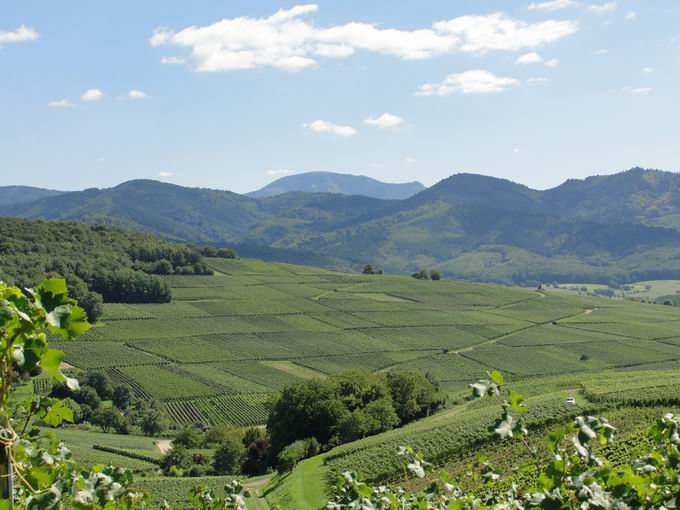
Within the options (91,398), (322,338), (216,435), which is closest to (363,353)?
(322,338)

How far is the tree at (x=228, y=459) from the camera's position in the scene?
67875mm

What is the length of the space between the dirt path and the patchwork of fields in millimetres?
5917

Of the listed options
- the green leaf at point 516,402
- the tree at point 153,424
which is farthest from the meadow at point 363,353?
the green leaf at point 516,402

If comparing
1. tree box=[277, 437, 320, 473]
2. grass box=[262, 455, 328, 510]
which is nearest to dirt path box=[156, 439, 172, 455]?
tree box=[277, 437, 320, 473]

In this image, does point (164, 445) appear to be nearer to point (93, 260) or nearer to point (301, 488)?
point (301, 488)

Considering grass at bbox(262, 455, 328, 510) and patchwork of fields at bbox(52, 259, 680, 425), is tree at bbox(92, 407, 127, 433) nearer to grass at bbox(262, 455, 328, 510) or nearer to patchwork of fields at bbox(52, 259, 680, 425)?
patchwork of fields at bbox(52, 259, 680, 425)

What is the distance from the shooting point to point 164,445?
8375 centimetres

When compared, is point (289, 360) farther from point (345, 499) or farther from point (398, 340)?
point (345, 499)

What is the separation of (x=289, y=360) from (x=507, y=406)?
112 meters

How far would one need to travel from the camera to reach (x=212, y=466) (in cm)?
6988

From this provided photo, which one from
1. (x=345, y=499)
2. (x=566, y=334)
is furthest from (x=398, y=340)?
(x=345, y=499)

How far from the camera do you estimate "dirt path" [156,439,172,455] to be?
3209 inches

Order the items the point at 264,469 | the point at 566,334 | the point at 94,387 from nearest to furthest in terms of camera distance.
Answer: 1. the point at 264,469
2. the point at 94,387
3. the point at 566,334

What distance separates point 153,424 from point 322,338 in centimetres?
4578
